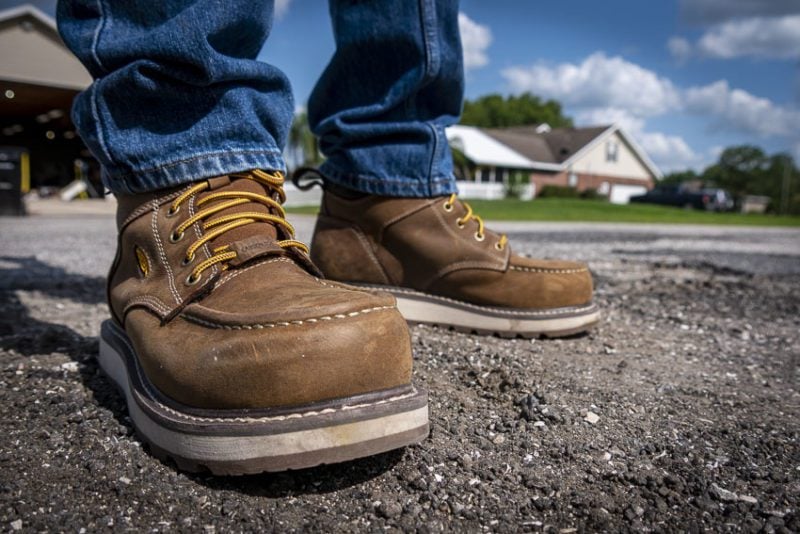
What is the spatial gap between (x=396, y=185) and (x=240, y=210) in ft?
1.98

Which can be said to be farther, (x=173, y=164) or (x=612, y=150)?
(x=612, y=150)

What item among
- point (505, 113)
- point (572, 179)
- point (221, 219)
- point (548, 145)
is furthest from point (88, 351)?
point (505, 113)

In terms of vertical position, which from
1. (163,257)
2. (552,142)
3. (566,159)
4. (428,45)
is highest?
(552,142)

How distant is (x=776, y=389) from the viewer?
54.4 inches

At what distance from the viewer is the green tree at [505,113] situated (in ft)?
184

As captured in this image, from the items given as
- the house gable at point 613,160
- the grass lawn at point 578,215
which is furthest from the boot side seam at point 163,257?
the house gable at point 613,160

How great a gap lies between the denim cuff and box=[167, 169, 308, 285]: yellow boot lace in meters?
0.02

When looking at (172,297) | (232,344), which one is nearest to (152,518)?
(232,344)

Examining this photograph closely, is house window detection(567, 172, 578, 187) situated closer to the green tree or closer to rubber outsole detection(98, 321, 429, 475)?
the green tree

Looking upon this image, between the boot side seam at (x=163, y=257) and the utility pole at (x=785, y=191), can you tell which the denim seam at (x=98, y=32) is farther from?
the utility pole at (x=785, y=191)

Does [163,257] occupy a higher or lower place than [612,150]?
lower

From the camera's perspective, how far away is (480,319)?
164 cm

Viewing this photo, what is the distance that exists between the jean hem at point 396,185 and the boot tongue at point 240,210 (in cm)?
50

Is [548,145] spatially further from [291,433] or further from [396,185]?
[291,433]
